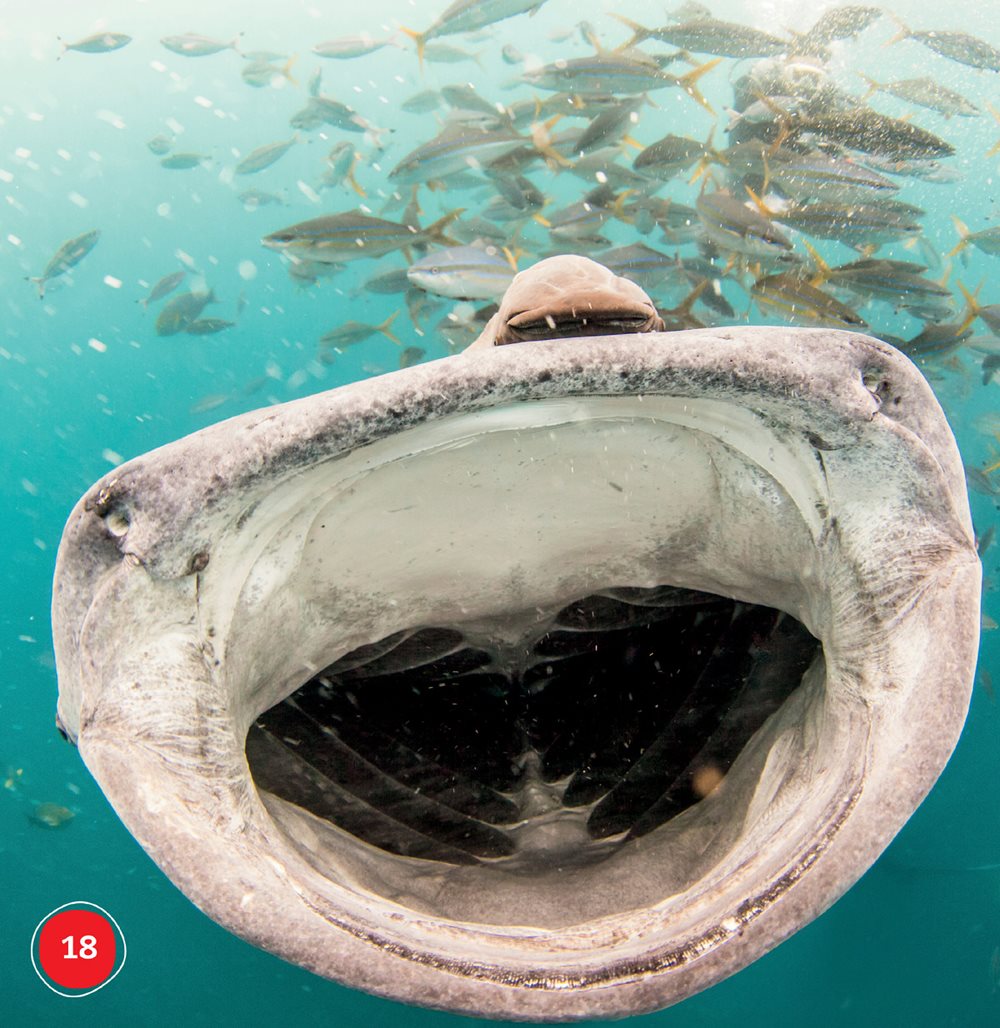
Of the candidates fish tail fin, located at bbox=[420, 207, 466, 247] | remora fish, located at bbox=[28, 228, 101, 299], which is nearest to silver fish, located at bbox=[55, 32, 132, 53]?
remora fish, located at bbox=[28, 228, 101, 299]

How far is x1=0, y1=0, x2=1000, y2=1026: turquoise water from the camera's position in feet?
55.9

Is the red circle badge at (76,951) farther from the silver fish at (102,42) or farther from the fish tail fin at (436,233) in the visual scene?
the silver fish at (102,42)

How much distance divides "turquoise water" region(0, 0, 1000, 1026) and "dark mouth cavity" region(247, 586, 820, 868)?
19.7ft

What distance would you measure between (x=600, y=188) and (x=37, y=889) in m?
29.5

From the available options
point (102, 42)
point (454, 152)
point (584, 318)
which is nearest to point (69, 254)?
point (102, 42)

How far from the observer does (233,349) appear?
223ft

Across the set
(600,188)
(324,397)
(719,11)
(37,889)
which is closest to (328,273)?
(600,188)

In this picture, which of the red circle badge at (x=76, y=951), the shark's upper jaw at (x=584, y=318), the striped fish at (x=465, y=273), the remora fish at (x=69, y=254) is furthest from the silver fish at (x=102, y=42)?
the red circle badge at (x=76, y=951)

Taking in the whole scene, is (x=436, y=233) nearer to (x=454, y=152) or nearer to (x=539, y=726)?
(x=454, y=152)

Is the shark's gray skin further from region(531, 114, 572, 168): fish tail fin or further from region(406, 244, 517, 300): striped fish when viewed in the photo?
region(531, 114, 572, 168): fish tail fin

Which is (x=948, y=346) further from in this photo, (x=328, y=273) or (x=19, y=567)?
(x=19, y=567)

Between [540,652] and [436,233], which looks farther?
[436,233]

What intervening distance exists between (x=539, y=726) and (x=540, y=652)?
0.23 metres

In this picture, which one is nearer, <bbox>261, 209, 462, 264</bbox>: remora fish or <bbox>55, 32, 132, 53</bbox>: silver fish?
<bbox>261, 209, 462, 264</bbox>: remora fish
